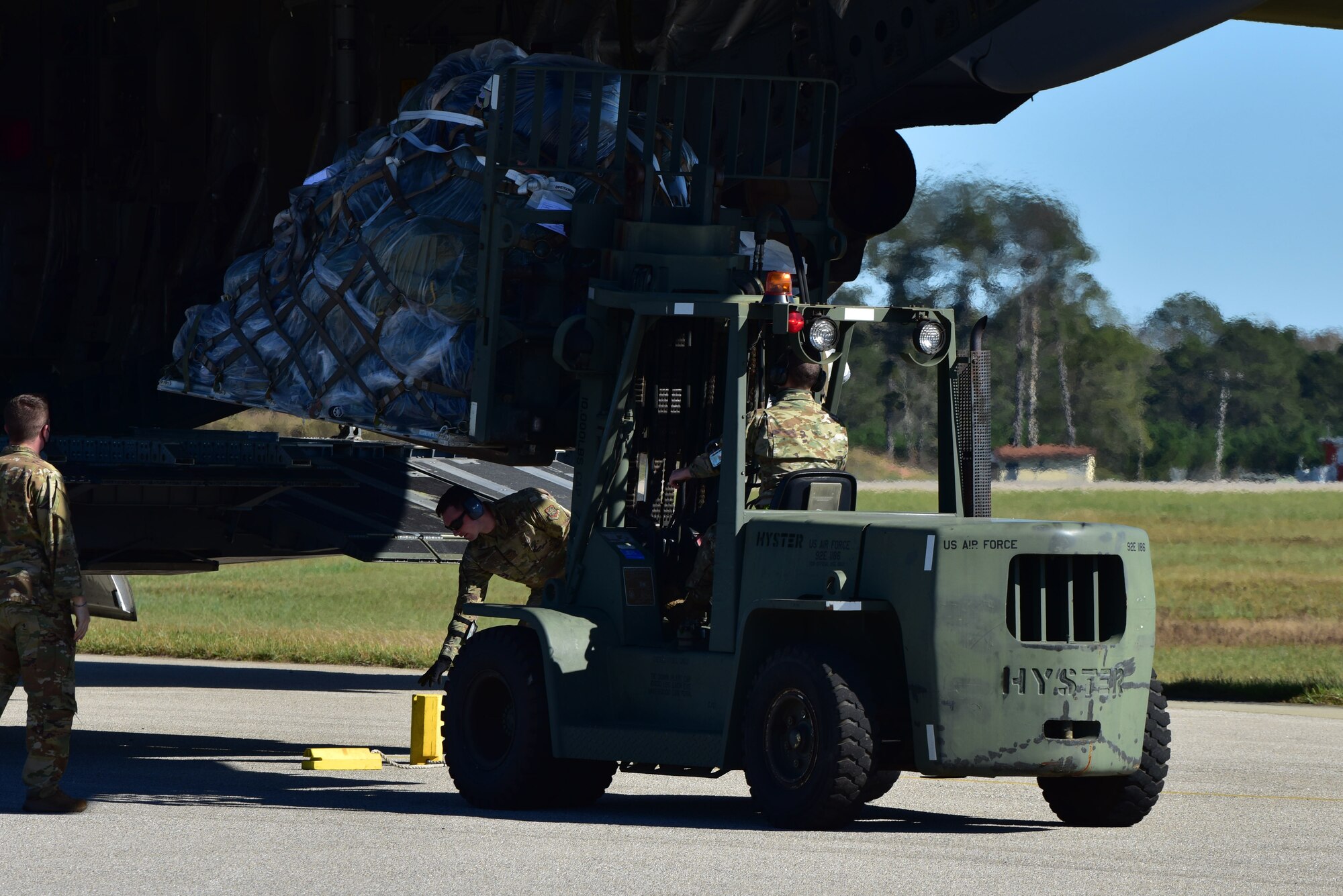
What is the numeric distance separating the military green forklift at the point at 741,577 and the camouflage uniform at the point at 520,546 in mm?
832

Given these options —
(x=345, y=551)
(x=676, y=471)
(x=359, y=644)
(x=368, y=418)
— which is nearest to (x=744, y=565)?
(x=676, y=471)

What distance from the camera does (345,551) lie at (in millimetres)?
12500

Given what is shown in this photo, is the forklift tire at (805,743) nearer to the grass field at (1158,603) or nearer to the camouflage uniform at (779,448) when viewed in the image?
the camouflage uniform at (779,448)

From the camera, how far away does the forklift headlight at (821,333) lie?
8875mm

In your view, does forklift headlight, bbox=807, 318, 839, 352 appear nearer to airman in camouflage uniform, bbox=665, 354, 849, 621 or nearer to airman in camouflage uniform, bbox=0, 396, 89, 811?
airman in camouflage uniform, bbox=665, 354, 849, 621

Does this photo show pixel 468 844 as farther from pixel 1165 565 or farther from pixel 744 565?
pixel 1165 565

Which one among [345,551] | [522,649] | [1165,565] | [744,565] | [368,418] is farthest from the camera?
[1165,565]

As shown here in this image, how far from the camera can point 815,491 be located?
905cm

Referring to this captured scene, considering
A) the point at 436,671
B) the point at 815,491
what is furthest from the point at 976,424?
the point at 436,671

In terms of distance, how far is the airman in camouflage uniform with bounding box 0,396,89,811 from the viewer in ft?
29.2

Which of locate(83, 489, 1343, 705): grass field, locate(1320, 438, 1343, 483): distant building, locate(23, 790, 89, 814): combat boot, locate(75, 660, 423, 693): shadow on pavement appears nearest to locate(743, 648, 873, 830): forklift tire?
locate(23, 790, 89, 814): combat boot

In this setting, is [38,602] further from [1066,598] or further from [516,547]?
[1066,598]

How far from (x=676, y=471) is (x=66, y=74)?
863 centimetres

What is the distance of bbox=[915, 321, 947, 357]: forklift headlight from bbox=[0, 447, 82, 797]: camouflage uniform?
3.71 meters
